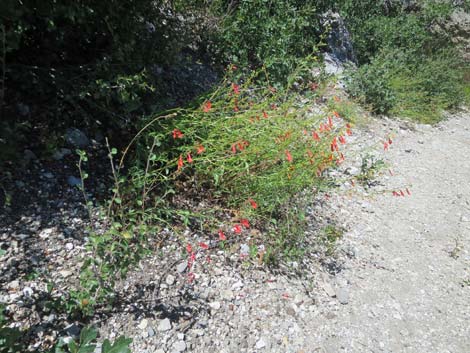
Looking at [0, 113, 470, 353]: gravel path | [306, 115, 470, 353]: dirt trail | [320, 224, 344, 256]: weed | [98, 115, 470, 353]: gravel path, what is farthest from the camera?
[320, 224, 344, 256]: weed

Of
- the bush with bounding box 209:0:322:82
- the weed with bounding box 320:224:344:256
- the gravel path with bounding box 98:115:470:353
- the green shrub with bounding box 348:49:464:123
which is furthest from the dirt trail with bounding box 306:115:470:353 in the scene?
the bush with bounding box 209:0:322:82

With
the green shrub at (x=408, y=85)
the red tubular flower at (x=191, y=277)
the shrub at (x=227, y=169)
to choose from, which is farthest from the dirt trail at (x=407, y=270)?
the green shrub at (x=408, y=85)

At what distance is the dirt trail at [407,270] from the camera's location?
2.44 m

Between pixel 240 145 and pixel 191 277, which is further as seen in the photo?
pixel 240 145

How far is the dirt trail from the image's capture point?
2.44m

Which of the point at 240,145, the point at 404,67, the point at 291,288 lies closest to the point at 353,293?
the point at 291,288

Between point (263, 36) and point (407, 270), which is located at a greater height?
point (263, 36)

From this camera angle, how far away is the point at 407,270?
304cm

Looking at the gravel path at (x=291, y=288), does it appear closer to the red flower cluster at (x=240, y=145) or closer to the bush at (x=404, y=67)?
the red flower cluster at (x=240, y=145)

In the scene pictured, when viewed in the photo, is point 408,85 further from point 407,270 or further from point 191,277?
point 191,277

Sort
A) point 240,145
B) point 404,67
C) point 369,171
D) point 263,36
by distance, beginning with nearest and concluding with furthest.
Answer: point 240,145, point 369,171, point 263,36, point 404,67

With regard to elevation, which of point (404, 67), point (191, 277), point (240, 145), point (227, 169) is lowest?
point (191, 277)

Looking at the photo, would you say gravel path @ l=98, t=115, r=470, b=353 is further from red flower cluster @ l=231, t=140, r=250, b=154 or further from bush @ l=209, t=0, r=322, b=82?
bush @ l=209, t=0, r=322, b=82

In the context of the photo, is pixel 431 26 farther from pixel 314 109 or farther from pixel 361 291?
pixel 361 291
